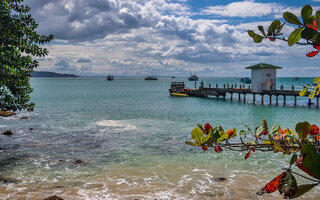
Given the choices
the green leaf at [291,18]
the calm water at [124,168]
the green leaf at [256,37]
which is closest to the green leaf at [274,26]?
the green leaf at [256,37]

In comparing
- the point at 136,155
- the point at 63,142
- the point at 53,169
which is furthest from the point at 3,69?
the point at 63,142

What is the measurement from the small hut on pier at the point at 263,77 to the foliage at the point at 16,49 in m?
38.9

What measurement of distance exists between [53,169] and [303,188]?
14453mm

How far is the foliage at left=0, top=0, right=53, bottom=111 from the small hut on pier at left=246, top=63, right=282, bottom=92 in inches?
1533

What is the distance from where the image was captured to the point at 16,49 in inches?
498

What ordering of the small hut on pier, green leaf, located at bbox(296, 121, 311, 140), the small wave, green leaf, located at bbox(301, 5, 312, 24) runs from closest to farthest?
1. green leaf, located at bbox(301, 5, 312, 24)
2. green leaf, located at bbox(296, 121, 311, 140)
3. the small wave
4. the small hut on pier

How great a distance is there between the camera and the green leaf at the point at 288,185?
60.9 inches

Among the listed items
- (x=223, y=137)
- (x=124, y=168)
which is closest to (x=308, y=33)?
(x=223, y=137)

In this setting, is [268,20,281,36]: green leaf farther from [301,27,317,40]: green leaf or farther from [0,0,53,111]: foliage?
[0,0,53,111]: foliage

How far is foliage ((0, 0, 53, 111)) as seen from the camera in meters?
11.3

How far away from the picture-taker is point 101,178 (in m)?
12.6

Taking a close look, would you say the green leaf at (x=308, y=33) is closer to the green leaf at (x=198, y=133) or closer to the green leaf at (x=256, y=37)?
the green leaf at (x=256, y=37)

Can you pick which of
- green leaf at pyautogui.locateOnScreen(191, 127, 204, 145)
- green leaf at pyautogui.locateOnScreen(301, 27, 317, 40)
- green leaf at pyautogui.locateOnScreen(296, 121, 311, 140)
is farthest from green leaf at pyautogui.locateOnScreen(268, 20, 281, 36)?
green leaf at pyautogui.locateOnScreen(191, 127, 204, 145)

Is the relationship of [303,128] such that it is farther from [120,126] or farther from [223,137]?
[120,126]
